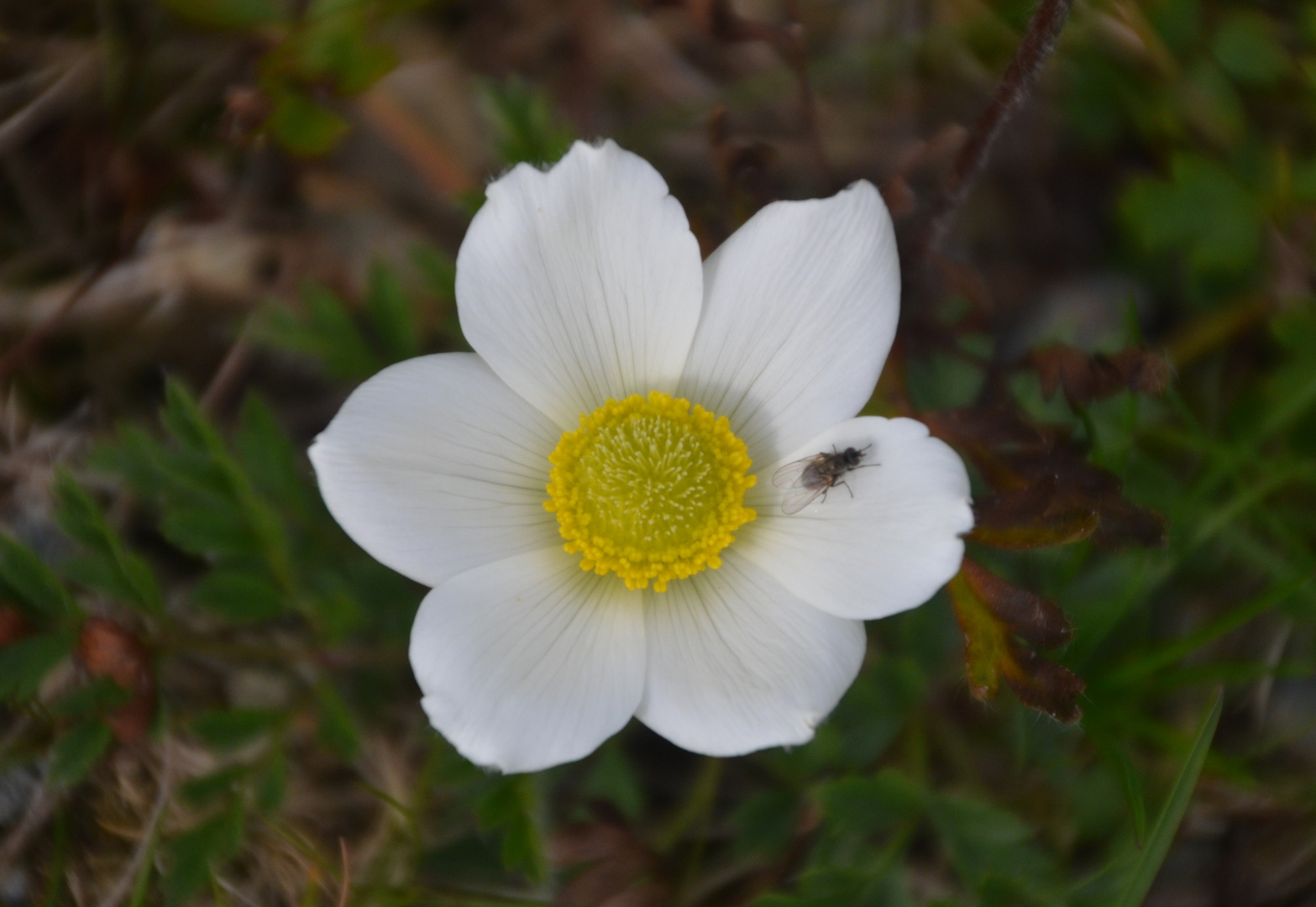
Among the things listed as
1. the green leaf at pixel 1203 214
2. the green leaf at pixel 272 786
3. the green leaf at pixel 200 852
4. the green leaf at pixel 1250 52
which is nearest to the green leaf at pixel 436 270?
the green leaf at pixel 272 786

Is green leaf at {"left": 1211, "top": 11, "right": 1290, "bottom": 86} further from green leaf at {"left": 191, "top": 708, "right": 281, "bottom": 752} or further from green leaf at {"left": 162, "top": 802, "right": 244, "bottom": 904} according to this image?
green leaf at {"left": 162, "top": 802, "right": 244, "bottom": 904}

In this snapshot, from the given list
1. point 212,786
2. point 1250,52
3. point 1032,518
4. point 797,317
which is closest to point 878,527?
point 1032,518

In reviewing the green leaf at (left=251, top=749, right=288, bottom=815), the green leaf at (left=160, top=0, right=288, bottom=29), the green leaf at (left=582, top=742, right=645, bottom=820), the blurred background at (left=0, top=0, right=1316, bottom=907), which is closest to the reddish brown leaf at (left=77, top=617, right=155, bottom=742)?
the blurred background at (left=0, top=0, right=1316, bottom=907)

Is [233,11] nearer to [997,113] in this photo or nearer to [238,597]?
[238,597]

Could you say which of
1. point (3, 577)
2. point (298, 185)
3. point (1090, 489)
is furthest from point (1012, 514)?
point (298, 185)

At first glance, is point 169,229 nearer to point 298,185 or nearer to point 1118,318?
point 298,185
